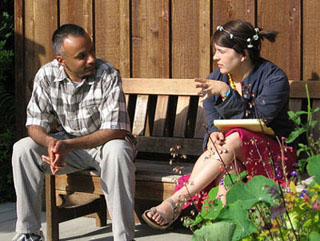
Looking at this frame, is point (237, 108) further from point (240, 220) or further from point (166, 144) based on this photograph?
point (240, 220)

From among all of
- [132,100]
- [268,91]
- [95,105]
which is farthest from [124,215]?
[132,100]

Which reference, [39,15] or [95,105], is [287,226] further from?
[39,15]

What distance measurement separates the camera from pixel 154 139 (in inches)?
190

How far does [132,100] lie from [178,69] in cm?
46

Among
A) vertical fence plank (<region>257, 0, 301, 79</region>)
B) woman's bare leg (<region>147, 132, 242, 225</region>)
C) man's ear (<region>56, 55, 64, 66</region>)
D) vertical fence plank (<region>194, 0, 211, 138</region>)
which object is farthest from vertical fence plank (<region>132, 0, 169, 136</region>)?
woman's bare leg (<region>147, 132, 242, 225</region>)

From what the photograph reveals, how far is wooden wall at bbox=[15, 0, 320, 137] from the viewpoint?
14.5ft

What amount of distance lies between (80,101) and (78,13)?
1277 millimetres

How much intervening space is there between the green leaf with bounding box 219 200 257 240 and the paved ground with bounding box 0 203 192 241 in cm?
253

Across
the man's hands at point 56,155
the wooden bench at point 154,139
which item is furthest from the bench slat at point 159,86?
the man's hands at point 56,155

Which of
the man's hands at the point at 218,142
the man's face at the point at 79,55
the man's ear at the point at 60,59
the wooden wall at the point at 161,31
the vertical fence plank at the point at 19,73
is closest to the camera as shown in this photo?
the man's hands at the point at 218,142

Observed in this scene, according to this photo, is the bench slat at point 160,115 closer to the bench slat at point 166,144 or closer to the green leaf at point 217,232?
the bench slat at point 166,144

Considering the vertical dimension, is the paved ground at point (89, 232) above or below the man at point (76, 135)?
below

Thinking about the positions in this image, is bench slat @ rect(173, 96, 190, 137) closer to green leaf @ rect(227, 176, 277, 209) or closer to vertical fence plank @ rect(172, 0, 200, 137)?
A: vertical fence plank @ rect(172, 0, 200, 137)

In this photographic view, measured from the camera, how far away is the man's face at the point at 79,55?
418 cm
